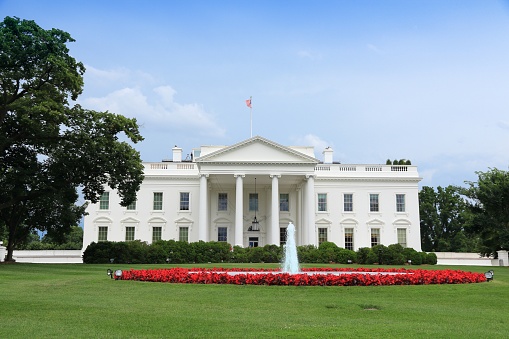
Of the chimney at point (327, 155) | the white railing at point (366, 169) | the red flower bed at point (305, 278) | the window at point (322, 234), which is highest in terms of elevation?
the chimney at point (327, 155)

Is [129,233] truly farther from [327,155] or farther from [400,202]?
[400,202]

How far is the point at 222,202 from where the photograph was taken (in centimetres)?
5047

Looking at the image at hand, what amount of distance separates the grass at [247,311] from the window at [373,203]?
33.6 meters

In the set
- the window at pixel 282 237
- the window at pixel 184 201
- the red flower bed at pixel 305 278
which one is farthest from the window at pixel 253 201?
the red flower bed at pixel 305 278

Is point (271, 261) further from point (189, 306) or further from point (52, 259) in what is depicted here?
point (189, 306)

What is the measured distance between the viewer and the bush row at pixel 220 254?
3609 cm

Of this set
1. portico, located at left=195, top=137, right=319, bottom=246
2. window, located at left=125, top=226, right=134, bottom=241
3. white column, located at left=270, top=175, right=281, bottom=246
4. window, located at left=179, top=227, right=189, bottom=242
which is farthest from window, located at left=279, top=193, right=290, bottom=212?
window, located at left=125, top=226, right=134, bottom=241

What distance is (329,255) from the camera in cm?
3744

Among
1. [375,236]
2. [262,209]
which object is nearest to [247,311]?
[262,209]

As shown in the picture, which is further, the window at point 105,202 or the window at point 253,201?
the window at point 253,201

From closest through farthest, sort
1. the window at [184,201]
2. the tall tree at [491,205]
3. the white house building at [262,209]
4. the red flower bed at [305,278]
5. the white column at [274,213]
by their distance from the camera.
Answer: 1. the red flower bed at [305,278]
2. the tall tree at [491,205]
3. the white column at [274,213]
4. the white house building at [262,209]
5. the window at [184,201]

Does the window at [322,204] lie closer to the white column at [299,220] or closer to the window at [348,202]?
the window at [348,202]

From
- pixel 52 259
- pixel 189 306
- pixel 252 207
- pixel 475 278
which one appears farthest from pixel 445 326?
pixel 52 259

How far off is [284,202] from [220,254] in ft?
48.8
